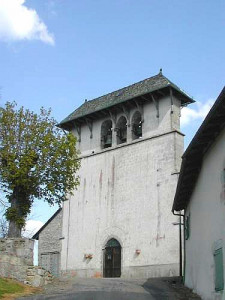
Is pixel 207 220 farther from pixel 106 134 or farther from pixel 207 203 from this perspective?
pixel 106 134

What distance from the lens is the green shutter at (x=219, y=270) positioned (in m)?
12.3

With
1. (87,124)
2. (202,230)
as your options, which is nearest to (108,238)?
(87,124)

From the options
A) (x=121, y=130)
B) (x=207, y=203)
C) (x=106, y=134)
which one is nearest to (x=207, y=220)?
(x=207, y=203)

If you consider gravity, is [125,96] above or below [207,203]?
above

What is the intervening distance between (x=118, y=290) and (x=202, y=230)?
407cm

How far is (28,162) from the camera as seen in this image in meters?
21.9

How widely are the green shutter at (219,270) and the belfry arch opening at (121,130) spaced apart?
724 inches

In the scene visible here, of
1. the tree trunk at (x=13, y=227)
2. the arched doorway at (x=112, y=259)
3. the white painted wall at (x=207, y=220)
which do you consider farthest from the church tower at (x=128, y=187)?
the white painted wall at (x=207, y=220)

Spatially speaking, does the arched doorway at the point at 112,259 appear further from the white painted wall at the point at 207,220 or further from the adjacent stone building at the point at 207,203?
the white painted wall at the point at 207,220

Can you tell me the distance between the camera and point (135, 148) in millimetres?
29547

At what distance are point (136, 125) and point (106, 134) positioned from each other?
2.55 meters

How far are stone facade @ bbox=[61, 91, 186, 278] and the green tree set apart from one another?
603cm

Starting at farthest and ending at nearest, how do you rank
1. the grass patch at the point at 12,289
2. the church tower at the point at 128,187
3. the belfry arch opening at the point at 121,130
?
the belfry arch opening at the point at 121,130 < the church tower at the point at 128,187 < the grass patch at the point at 12,289

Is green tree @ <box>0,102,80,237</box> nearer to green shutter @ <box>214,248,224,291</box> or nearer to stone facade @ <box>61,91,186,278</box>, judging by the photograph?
stone facade @ <box>61,91,186,278</box>
